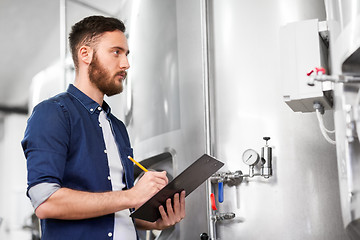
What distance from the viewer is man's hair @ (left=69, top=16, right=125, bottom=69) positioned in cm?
154

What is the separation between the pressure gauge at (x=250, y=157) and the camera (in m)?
1.94

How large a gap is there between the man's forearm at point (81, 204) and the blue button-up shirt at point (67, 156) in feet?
0.17

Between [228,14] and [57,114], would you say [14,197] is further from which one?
[228,14]

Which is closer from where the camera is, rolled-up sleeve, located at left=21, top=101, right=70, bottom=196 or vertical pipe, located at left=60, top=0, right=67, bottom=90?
rolled-up sleeve, located at left=21, top=101, right=70, bottom=196

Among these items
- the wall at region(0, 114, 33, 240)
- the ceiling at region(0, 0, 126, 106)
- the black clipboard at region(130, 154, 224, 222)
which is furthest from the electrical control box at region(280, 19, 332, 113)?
the wall at region(0, 114, 33, 240)

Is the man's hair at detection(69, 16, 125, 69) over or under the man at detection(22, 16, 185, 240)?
over

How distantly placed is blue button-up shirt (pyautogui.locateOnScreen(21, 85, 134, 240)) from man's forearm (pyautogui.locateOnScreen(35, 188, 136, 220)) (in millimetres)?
53

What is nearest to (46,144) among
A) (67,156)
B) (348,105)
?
(67,156)

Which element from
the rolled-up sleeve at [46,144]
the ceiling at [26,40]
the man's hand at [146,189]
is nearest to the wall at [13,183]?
the ceiling at [26,40]

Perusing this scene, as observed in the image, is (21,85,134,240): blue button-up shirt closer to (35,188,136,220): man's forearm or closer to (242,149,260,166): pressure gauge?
(35,188,136,220): man's forearm

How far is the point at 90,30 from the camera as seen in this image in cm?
155

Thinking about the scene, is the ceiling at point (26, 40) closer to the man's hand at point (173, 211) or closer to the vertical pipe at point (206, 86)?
the vertical pipe at point (206, 86)

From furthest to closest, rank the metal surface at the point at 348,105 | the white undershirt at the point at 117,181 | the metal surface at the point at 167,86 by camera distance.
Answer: the metal surface at the point at 167,86 → the white undershirt at the point at 117,181 → the metal surface at the point at 348,105

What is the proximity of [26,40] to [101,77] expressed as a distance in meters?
1.02
